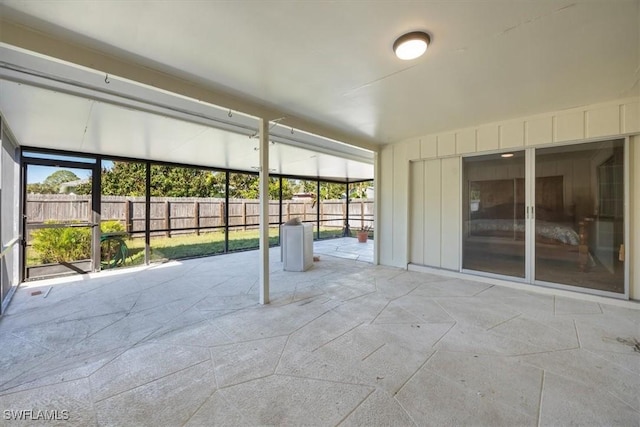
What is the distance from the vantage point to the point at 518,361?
2.07 m

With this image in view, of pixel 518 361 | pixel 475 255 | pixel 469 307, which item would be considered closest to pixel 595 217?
pixel 475 255

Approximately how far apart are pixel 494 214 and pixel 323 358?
3.66 m

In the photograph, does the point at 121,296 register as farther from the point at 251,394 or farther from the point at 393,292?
the point at 393,292

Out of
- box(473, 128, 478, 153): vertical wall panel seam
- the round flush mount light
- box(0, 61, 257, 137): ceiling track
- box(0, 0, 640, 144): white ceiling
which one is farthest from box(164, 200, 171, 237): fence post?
box(473, 128, 478, 153): vertical wall panel seam

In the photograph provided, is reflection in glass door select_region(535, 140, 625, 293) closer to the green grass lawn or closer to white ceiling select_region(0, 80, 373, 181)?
white ceiling select_region(0, 80, 373, 181)

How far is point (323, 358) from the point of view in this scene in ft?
6.97

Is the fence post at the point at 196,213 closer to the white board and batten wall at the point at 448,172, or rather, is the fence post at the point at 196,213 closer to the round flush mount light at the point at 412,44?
the white board and batten wall at the point at 448,172

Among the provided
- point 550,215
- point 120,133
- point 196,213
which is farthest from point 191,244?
point 550,215

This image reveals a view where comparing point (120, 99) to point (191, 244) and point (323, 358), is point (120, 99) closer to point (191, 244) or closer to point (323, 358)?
point (323, 358)

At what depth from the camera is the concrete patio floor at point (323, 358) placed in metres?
1.58

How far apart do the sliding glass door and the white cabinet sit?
9.34 ft

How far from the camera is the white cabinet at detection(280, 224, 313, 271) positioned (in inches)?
201

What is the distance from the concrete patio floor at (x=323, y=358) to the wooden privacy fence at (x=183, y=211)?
74.3 inches

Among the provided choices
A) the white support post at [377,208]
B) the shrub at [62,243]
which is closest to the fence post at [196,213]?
the shrub at [62,243]
